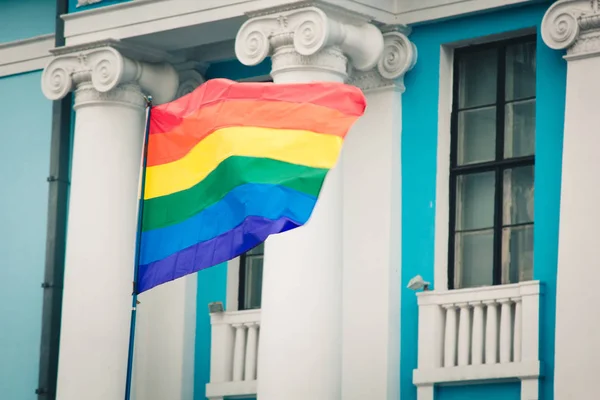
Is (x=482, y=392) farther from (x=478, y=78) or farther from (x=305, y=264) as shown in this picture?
(x=478, y=78)

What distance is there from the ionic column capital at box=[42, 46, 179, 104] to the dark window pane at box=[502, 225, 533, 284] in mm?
4206

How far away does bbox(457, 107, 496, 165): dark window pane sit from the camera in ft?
62.4

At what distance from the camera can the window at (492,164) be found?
1867 cm

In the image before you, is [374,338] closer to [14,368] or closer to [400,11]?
[400,11]

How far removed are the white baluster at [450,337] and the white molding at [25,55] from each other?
236 inches

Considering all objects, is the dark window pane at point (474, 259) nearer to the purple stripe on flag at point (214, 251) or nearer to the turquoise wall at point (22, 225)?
the purple stripe on flag at point (214, 251)

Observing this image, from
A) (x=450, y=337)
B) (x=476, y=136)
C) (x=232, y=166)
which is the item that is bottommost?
(x=450, y=337)

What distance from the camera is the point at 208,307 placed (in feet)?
68.2

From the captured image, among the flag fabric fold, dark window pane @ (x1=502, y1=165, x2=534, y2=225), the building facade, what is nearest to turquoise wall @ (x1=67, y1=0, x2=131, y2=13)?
the building facade

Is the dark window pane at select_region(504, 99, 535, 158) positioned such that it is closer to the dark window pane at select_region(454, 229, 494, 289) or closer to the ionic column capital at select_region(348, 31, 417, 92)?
the dark window pane at select_region(454, 229, 494, 289)

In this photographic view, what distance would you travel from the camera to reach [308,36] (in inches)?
729

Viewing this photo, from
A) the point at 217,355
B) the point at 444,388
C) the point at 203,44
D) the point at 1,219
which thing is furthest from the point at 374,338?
the point at 1,219

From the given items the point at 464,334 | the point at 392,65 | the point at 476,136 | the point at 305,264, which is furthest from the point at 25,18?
the point at 464,334

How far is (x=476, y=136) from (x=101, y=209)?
406cm
